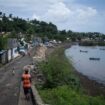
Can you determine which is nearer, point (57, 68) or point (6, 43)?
point (57, 68)

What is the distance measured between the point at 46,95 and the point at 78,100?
1.92 metres

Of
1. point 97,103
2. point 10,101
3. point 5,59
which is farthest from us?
point 5,59

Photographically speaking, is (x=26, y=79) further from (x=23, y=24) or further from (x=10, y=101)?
(x=23, y=24)

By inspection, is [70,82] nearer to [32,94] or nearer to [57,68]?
[57,68]

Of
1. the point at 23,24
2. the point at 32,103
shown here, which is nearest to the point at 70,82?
the point at 32,103

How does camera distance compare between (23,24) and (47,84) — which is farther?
(23,24)

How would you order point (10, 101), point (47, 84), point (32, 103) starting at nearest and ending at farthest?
point (32, 103)
point (10, 101)
point (47, 84)

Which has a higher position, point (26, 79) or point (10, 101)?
point (26, 79)

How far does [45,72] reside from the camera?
3073 centimetres

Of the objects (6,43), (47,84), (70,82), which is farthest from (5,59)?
(47,84)

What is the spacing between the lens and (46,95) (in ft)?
73.1

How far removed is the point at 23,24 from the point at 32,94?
156m

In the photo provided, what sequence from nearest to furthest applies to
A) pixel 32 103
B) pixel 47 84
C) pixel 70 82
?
pixel 32 103 → pixel 47 84 → pixel 70 82

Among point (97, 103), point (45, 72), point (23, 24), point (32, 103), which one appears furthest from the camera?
point (23, 24)
